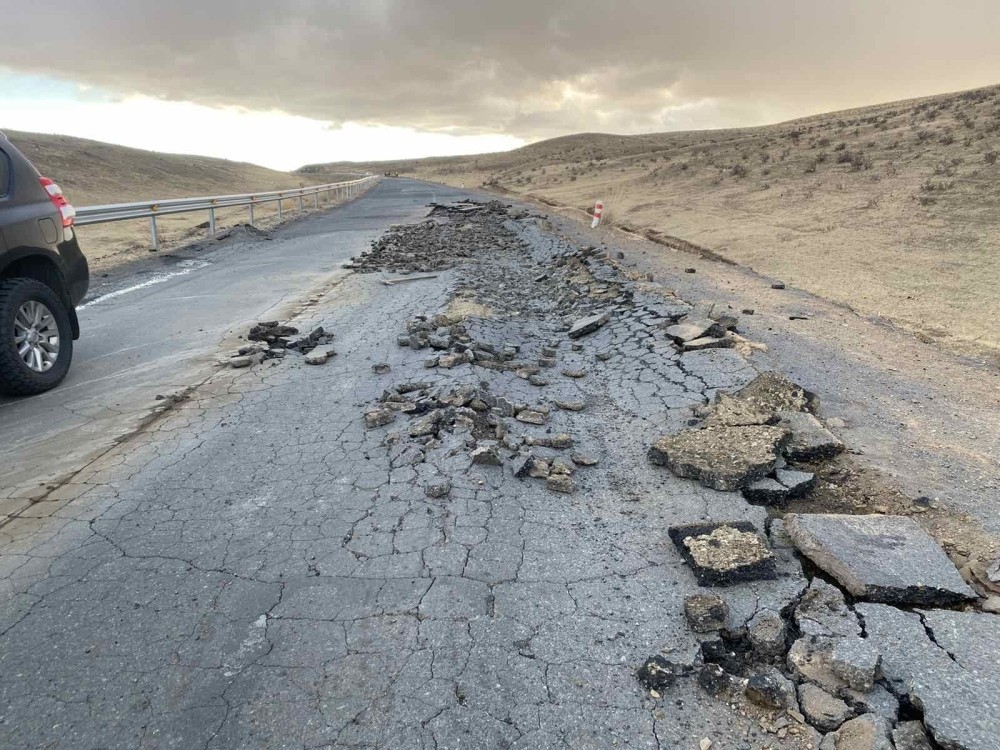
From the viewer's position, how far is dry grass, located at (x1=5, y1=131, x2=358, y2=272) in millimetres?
15211

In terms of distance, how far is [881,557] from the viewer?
9.78 ft

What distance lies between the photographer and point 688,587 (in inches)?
117

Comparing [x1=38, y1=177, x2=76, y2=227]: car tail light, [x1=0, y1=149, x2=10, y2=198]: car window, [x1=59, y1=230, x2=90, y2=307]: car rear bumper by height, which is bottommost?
[x1=59, y1=230, x2=90, y2=307]: car rear bumper

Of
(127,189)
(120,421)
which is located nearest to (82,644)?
(120,421)

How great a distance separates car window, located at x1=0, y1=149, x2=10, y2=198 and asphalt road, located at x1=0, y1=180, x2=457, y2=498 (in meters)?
1.78

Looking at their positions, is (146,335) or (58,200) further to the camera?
(146,335)

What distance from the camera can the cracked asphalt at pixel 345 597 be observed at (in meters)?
2.27

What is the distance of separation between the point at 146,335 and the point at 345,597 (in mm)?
5900

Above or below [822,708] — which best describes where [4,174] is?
above

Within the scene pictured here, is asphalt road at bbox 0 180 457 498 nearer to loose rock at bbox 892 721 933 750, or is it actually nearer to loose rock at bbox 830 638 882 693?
loose rock at bbox 830 638 882 693

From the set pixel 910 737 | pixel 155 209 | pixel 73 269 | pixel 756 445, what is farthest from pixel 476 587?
pixel 155 209

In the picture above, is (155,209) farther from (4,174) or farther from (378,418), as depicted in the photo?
(378,418)

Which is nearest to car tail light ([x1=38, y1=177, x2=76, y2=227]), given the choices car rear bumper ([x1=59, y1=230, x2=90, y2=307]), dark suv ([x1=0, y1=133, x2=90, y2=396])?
dark suv ([x1=0, y1=133, x2=90, y2=396])

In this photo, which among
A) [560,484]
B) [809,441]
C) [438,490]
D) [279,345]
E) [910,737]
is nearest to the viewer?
[910,737]
